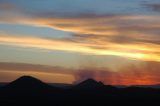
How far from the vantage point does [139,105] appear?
614 ft

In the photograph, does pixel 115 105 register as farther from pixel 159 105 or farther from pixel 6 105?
pixel 6 105

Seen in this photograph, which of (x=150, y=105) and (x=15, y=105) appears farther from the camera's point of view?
(x=150, y=105)

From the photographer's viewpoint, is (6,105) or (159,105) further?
(159,105)

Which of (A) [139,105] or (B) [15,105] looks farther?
(A) [139,105]

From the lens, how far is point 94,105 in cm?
18425

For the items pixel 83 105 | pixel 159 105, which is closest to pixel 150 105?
pixel 159 105

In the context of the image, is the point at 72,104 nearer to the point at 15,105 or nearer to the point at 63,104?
the point at 63,104

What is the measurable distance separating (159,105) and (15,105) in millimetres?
63666

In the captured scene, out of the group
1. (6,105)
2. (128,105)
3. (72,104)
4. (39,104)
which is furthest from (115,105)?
(6,105)

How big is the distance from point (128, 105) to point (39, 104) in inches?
1570

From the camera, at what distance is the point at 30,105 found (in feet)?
575

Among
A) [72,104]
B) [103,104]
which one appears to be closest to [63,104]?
[72,104]

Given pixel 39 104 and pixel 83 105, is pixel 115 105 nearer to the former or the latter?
pixel 83 105

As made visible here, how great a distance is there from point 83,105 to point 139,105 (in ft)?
85.3
